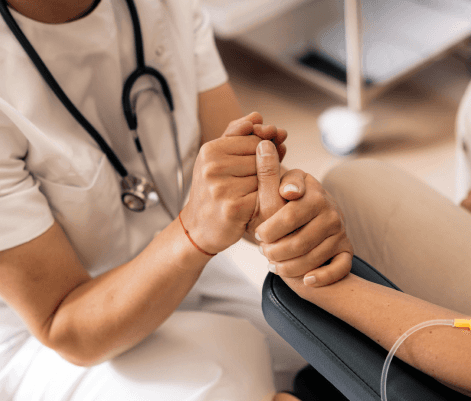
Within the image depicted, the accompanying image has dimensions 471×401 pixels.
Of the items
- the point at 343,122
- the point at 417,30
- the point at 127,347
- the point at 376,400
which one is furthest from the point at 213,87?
the point at 417,30

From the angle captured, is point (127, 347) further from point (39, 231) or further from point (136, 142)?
point (136, 142)

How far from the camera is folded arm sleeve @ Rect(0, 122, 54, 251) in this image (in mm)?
625

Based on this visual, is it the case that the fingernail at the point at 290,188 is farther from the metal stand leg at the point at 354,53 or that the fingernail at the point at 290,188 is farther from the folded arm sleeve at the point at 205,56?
the metal stand leg at the point at 354,53

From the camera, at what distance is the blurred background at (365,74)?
1.59 m

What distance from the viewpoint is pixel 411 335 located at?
517 millimetres

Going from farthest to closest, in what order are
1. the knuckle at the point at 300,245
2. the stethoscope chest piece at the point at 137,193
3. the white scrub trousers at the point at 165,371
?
the stethoscope chest piece at the point at 137,193 < the white scrub trousers at the point at 165,371 < the knuckle at the point at 300,245

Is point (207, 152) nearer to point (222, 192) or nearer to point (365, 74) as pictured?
point (222, 192)

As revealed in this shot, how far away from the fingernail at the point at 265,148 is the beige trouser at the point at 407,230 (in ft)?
0.75

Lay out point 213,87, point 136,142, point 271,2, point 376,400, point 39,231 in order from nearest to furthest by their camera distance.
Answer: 1. point 376,400
2. point 39,231
3. point 136,142
4. point 213,87
5. point 271,2

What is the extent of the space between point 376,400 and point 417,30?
1.55 metres

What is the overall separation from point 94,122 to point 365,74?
1.17m

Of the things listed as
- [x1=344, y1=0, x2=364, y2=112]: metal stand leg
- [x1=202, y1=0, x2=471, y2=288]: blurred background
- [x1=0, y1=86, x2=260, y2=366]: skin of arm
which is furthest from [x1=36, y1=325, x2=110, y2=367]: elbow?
[x1=344, y1=0, x2=364, y2=112]: metal stand leg

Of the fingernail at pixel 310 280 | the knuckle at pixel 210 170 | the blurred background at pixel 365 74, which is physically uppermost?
the knuckle at pixel 210 170

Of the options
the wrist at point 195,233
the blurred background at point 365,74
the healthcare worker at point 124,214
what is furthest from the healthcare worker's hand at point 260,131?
the blurred background at point 365,74
